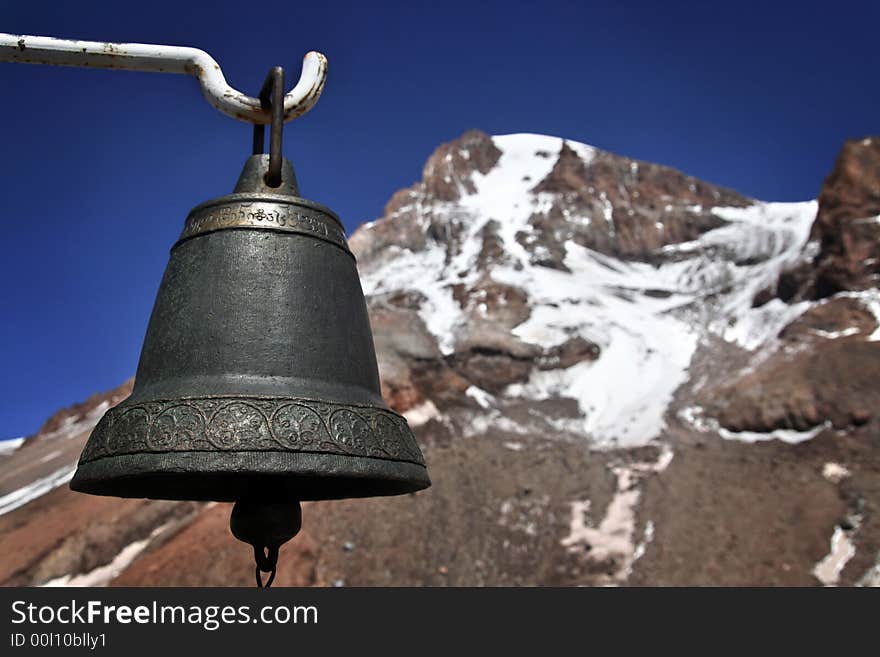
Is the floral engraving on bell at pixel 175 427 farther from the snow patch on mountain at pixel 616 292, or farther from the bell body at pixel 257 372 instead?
the snow patch on mountain at pixel 616 292

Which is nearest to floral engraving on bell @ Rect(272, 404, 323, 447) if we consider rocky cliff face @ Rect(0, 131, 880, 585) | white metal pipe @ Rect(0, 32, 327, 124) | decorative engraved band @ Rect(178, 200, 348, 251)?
decorative engraved band @ Rect(178, 200, 348, 251)

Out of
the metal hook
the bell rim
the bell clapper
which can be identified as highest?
the metal hook

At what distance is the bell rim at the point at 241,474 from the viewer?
1954 millimetres

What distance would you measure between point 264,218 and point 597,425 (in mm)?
30880

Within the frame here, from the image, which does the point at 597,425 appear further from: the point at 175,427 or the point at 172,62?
the point at 175,427

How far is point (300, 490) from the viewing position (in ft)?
8.63

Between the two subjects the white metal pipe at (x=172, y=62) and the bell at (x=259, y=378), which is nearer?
the bell at (x=259, y=378)

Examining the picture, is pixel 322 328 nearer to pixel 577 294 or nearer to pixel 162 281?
pixel 162 281

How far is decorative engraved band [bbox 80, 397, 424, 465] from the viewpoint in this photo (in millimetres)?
1977

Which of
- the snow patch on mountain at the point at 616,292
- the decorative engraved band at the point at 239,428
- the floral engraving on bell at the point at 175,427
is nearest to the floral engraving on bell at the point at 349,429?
the decorative engraved band at the point at 239,428

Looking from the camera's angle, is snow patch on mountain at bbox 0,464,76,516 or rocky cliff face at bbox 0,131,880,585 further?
snow patch on mountain at bbox 0,464,76,516

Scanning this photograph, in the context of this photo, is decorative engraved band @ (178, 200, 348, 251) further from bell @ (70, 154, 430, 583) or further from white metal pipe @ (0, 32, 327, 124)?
white metal pipe @ (0, 32, 327, 124)

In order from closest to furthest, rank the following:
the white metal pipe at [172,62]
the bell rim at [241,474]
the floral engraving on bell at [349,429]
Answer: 1. the bell rim at [241,474]
2. the floral engraving on bell at [349,429]
3. the white metal pipe at [172,62]

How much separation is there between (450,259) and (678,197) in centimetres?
2079
